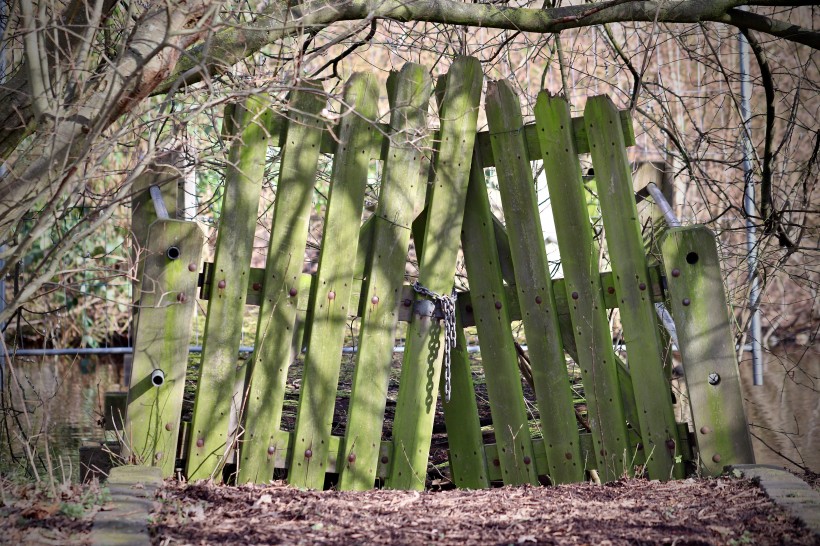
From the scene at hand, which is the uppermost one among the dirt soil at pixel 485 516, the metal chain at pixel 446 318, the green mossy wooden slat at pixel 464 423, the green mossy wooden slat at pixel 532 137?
the green mossy wooden slat at pixel 532 137

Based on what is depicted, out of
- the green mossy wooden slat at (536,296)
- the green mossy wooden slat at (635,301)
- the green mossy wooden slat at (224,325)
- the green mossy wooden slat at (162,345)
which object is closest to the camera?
the green mossy wooden slat at (162,345)

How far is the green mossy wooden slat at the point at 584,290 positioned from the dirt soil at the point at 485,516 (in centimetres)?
38

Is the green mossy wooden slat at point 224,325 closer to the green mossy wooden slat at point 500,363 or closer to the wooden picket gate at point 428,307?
the wooden picket gate at point 428,307

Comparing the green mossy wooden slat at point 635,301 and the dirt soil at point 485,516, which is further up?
the green mossy wooden slat at point 635,301

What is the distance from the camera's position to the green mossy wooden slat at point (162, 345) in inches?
155

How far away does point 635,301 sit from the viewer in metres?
4.20

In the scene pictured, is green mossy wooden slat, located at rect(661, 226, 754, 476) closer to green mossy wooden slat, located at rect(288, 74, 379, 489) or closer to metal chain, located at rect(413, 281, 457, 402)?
metal chain, located at rect(413, 281, 457, 402)

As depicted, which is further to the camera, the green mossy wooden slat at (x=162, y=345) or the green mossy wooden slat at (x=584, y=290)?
the green mossy wooden slat at (x=584, y=290)

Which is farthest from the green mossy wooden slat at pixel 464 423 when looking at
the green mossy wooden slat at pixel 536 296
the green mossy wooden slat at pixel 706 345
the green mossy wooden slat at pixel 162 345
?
the green mossy wooden slat at pixel 162 345

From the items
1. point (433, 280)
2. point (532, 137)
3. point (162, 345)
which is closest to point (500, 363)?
point (433, 280)

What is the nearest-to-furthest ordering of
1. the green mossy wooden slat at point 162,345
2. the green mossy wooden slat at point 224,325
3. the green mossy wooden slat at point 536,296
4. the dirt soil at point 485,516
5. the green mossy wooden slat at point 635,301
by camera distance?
the dirt soil at point 485,516 → the green mossy wooden slat at point 162,345 → the green mossy wooden slat at point 224,325 → the green mossy wooden slat at point 635,301 → the green mossy wooden slat at point 536,296

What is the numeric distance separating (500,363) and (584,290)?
1.76 feet

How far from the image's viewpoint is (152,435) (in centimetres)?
398

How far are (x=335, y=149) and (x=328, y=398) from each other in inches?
46.3
